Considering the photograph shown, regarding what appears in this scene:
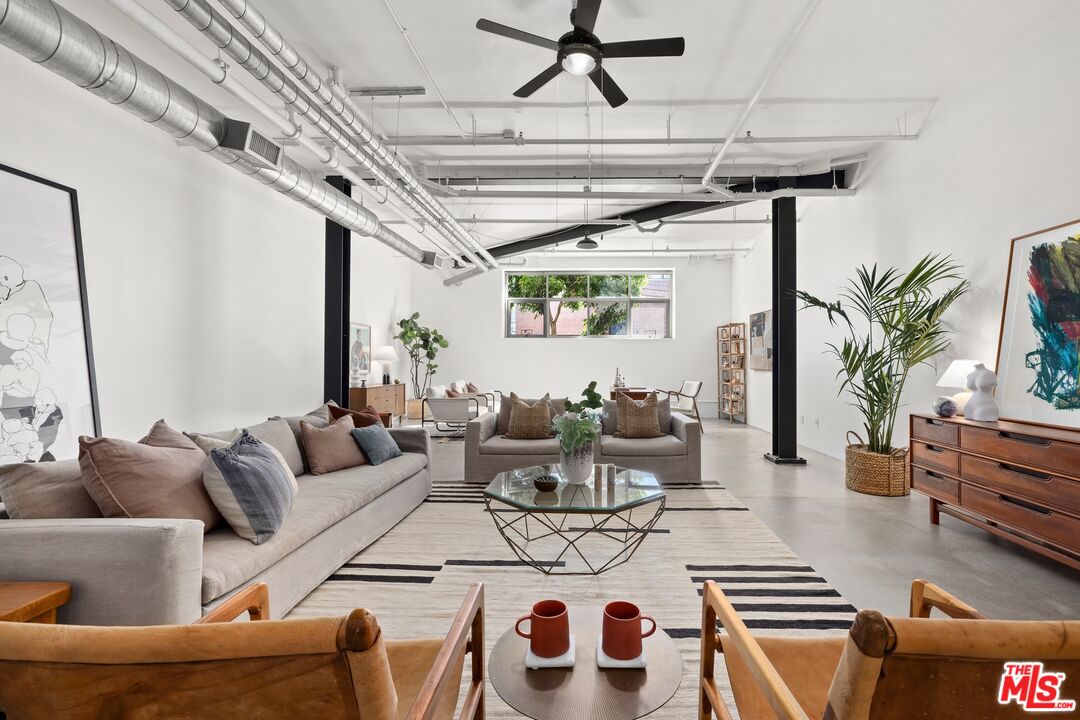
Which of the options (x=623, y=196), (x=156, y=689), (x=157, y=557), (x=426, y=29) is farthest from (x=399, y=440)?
(x=156, y=689)

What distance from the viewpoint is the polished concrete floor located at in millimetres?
2848

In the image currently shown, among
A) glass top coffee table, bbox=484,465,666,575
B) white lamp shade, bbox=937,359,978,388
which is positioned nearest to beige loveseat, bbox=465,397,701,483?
glass top coffee table, bbox=484,465,666,575

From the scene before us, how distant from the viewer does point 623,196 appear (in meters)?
6.20

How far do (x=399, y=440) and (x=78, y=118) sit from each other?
334 centimetres

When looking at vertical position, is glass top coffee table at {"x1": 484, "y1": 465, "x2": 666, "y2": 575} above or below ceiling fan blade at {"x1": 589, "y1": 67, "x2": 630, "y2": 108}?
below

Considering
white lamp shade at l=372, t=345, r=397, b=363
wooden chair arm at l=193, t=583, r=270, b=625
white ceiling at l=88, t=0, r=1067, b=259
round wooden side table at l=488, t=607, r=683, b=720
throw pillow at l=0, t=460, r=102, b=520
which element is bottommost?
round wooden side table at l=488, t=607, r=683, b=720

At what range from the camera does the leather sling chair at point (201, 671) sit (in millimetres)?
778

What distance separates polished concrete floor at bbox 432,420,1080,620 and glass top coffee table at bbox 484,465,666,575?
25.2 inches

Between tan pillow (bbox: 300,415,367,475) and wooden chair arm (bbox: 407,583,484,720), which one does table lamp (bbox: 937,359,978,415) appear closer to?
wooden chair arm (bbox: 407,583,484,720)

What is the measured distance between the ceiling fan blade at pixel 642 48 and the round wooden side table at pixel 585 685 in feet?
9.96

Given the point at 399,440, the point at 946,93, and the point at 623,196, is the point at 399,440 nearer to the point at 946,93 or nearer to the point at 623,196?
the point at 623,196

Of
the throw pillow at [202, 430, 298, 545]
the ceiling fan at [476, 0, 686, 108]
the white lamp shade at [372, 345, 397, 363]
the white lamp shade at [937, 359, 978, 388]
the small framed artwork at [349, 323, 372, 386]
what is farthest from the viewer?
the white lamp shade at [372, 345, 397, 363]

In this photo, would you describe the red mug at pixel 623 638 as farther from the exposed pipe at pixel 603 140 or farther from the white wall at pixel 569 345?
the white wall at pixel 569 345

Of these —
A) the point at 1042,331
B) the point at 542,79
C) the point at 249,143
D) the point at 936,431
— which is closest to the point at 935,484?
the point at 936,431
